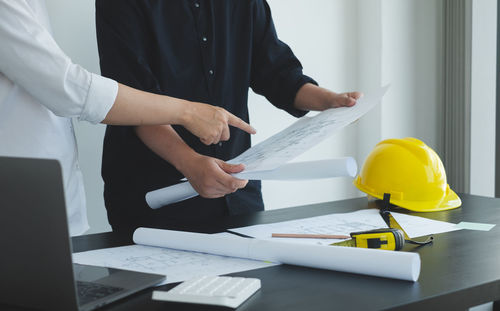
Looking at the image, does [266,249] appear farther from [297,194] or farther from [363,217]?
[297,194]

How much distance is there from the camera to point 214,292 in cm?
71

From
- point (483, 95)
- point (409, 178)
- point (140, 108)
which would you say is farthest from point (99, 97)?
point (483, 95)

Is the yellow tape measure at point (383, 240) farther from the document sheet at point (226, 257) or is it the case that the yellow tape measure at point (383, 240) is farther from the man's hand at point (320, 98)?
the man's hand at point (320, 98)

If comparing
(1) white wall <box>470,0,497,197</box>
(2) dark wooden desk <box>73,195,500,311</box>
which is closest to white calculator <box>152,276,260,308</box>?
(2) dark wooden desk <box>73,195,500,311</box>

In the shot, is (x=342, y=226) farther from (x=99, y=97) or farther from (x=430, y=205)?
(x=99, y=97)

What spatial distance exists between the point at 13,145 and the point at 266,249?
71cm

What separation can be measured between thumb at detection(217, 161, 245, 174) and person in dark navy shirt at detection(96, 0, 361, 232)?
0.44ft

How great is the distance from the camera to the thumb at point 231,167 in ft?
3.60

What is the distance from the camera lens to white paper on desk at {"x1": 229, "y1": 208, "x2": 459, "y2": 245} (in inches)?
44.4

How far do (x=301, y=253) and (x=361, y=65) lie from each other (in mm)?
2280

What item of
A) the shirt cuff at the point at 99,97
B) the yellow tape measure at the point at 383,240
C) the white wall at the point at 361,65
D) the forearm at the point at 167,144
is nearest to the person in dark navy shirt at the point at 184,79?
the forearm at the point at 167,144

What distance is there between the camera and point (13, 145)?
126 cm

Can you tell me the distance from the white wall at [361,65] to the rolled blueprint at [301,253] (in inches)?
64.3

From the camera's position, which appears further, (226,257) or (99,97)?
(99,97)
